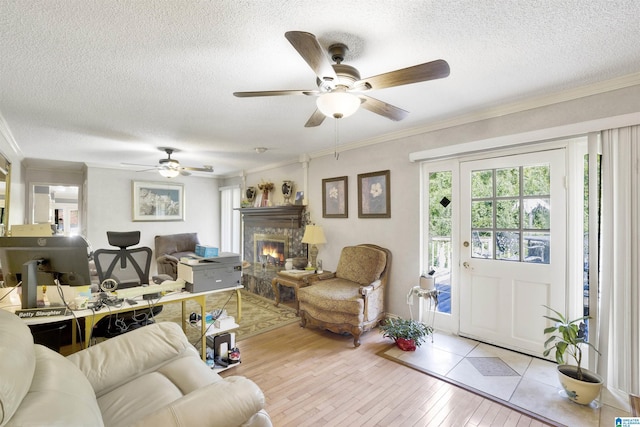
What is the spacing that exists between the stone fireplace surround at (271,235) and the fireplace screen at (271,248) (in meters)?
0.02

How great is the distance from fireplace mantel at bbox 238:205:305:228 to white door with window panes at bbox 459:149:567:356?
8.64 ft

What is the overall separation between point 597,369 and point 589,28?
7.85ft

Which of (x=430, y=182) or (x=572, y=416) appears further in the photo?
(x=430, y=182)

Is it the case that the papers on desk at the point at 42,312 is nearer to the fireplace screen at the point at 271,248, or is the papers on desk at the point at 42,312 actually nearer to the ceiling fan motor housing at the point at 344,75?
the ceiling fan motor housing at the point at 344,75

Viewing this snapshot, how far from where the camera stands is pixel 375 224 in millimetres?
3857

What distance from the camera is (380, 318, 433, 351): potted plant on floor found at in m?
2.89

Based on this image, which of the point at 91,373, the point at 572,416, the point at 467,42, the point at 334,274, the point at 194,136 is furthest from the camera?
the point at 334,274

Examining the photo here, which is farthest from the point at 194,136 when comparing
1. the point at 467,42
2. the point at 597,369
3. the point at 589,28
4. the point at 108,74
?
the point at 597,369

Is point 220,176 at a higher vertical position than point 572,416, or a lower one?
higher

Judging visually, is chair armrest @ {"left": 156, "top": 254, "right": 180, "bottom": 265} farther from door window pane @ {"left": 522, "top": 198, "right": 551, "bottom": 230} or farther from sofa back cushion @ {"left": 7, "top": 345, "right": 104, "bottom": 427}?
door window pane @ {"left": 522, "top": 198, "right": 551, "bottom": 230}

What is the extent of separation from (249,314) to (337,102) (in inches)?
127

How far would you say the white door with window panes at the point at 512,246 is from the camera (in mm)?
2600

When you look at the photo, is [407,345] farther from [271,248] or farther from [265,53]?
[271,248]

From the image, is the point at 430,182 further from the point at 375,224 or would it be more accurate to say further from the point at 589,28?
the point at 589,28
